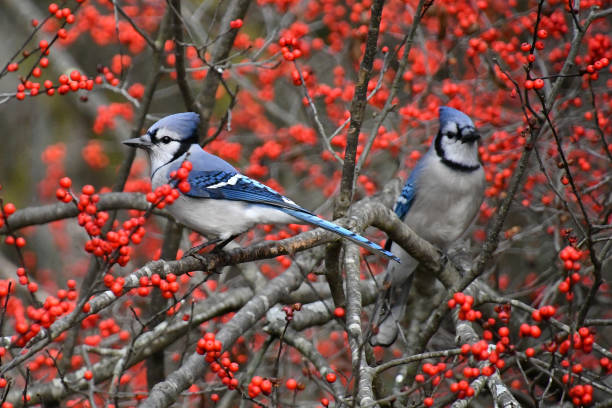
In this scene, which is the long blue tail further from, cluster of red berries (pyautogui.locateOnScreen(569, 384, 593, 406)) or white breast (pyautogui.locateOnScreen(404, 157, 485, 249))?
white breast (pyautogui.locateOnScreen(404, 157, 485, 249))

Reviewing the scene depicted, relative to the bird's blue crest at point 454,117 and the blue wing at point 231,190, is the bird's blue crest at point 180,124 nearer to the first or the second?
the blue wing at point 231,190

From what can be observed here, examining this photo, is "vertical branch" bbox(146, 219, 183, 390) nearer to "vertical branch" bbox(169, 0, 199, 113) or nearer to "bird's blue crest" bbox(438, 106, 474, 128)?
"vertical branch" bbox(169, 0, 199, 113)

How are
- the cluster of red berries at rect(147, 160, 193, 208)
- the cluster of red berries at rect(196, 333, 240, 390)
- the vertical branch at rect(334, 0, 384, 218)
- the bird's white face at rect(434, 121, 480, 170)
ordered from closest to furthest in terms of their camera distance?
the cluster of red berries at rect(147, 160, 193, 208) < the cluster of red berries at rect(196, 333, 240, 390) < the vertical branch at rect(334, 0, 384, 218) < the bird's white face at rect(434, 121, 480, 170)

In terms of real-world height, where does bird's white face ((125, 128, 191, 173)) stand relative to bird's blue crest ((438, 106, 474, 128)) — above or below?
below

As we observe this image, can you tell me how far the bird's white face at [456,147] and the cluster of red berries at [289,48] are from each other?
4.11ft

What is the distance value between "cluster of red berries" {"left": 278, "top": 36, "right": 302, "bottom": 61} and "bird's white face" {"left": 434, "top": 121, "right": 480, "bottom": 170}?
1253 mm

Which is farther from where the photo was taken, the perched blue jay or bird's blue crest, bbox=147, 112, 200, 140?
Answer: the perched blue jay

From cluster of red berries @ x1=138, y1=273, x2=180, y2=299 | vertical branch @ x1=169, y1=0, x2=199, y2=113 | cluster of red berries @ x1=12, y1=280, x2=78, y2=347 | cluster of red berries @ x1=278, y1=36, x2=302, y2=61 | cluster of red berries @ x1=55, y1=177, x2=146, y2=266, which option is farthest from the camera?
vertical branch @ x1=169, y1=0, x2=199, y2=113

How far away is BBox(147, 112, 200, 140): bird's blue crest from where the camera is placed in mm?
4047

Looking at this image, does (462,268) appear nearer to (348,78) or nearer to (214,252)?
(214,252)

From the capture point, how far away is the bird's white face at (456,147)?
4859 millimetres

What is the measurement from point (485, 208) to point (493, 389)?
3.02 meters

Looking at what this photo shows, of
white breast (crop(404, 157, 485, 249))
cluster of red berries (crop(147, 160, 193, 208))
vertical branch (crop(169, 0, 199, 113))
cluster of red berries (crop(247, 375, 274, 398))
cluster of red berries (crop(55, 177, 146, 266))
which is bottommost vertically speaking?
cluster of red berries (crop(247, 375, 274, 398))

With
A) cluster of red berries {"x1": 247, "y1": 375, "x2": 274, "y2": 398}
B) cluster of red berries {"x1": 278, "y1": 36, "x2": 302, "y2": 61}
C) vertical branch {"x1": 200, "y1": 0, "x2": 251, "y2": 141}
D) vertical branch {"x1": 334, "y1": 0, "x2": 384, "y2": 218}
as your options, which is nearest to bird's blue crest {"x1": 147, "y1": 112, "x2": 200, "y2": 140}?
cluster of red berries {"x1": 278, "y1": 36, "x2": 302, "y2": 61}
